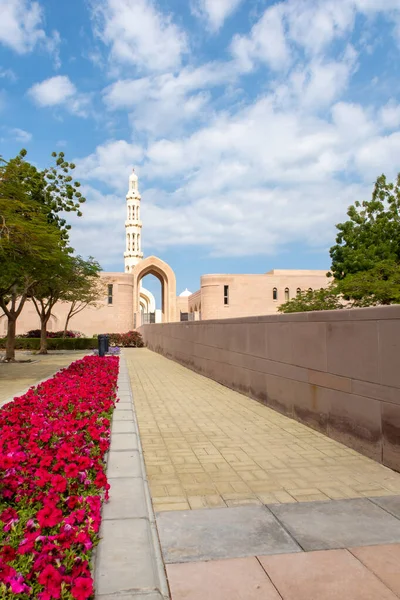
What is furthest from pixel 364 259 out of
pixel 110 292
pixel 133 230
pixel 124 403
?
pixel 133 230

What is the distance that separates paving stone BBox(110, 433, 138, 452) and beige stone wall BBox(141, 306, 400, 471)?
8.37ft

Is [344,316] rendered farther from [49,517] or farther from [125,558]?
[49,517]

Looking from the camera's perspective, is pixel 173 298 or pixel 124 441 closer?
pixel 124 441

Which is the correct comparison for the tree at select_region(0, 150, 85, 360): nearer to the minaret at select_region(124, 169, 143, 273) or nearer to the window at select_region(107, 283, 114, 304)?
the window at select_region(107, 283, 114, 304)

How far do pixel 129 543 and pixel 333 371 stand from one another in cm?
372

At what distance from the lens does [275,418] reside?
7238 millimetres

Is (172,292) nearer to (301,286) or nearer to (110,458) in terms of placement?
(301,286)

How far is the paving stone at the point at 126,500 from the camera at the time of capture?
3.32m

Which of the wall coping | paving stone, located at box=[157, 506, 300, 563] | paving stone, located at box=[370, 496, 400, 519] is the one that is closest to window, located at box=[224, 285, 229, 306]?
the wall coping

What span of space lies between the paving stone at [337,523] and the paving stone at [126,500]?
105 cm

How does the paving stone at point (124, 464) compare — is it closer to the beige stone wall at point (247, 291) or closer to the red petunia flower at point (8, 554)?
the red petunia flower at point (8, 554)

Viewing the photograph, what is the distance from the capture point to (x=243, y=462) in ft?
16.2

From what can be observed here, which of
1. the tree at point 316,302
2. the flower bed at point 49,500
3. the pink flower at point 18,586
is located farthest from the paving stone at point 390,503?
the tree at point 316,302

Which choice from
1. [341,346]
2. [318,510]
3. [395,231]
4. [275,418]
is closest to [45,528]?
[318,510]
